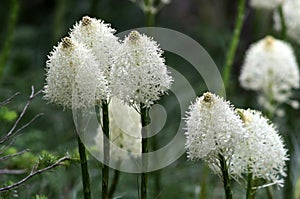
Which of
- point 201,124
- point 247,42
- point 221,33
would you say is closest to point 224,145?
point 201,124

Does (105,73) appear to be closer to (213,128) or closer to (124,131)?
(213,128)

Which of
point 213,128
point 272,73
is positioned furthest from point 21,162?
point 272,73

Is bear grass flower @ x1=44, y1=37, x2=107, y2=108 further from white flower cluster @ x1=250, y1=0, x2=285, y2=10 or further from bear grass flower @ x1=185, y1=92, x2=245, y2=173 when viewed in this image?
white flower cluster @ x1=250, y1=0, x2=285, y2=10

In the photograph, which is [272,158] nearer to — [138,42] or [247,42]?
[138,42]

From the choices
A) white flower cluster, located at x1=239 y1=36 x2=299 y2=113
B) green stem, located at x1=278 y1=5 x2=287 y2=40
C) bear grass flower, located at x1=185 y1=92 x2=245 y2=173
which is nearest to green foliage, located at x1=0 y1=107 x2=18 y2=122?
bear grass flower, located at x1=185 y1=92 x2=245 y2=173

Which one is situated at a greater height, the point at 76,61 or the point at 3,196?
the point at 76,61
